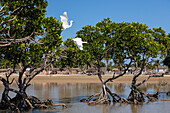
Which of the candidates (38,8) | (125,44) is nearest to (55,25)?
(38,8)

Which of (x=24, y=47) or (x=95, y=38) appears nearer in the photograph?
(x=24, y=47)

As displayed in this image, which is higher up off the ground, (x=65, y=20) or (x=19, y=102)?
(x=65, y=20)

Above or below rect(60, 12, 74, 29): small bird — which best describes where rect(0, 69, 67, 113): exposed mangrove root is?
below

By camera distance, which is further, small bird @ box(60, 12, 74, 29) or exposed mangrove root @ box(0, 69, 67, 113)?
exposed mangrove root @ box(0, 69, 67, 113)

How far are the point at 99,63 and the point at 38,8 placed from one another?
393 inches

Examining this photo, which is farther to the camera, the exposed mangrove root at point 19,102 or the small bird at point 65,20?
the exposed mangrove root at point 19,102

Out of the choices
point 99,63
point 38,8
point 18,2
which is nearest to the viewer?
point 18,2

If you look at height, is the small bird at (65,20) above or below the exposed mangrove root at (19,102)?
above

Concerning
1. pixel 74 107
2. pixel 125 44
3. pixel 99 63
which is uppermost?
pixel 125 44

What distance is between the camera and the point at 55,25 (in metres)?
16.9

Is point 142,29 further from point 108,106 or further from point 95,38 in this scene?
point 108,106

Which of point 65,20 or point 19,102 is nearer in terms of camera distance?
point 65,20

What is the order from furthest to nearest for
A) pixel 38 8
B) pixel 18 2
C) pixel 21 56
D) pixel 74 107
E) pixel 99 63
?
pixel 99 63, pixel 74 107, pixel 21 56, pixel 38 8, pixel 18 2

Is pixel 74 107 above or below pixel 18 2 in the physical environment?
below
